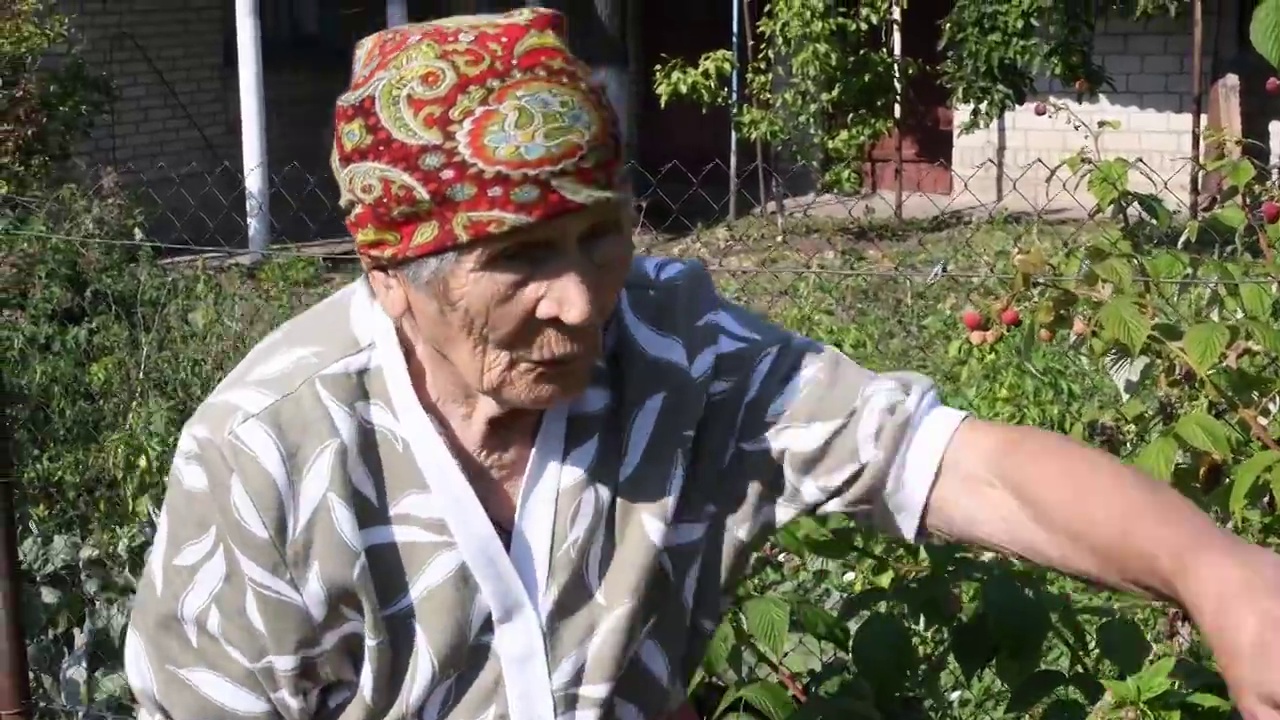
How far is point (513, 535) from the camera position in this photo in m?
1.80

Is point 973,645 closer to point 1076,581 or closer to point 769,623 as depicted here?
point 769,623

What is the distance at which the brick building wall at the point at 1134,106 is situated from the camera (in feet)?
39.9

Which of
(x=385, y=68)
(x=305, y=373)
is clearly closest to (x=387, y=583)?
(x=305, y=373)

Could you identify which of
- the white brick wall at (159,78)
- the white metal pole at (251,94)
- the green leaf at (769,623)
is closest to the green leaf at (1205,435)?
the green leaf at (769,623)

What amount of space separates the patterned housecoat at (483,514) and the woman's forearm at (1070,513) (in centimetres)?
4

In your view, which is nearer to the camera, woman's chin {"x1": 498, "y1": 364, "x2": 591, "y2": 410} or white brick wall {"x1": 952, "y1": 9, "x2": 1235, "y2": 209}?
woman's chin {"x1": 498, "y1": 364, "x2": 591, "y2": 410}

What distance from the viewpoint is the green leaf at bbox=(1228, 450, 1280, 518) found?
98.6 inches

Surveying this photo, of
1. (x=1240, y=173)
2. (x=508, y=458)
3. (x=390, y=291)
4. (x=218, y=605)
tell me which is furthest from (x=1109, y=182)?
(x=218, y=605)

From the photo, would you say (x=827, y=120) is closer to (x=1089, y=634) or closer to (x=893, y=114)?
(x=893, y=114)

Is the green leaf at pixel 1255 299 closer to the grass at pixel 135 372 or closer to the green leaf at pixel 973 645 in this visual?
the grass at pixel 135 372

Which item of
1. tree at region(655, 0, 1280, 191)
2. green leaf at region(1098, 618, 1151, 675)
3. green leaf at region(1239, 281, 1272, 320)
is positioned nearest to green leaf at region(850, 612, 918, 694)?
green leaf at region(1098, 618, 1151, 675)

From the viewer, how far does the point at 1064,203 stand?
11742 millimetres

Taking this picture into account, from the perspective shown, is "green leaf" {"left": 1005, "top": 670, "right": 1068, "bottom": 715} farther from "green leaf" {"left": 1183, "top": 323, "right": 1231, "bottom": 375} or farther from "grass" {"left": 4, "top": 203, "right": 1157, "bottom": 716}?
"green leaf" {"left": 1183, "top": 323, "right": 1231, "bottom": 375}

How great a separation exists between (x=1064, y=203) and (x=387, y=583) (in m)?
10.6
